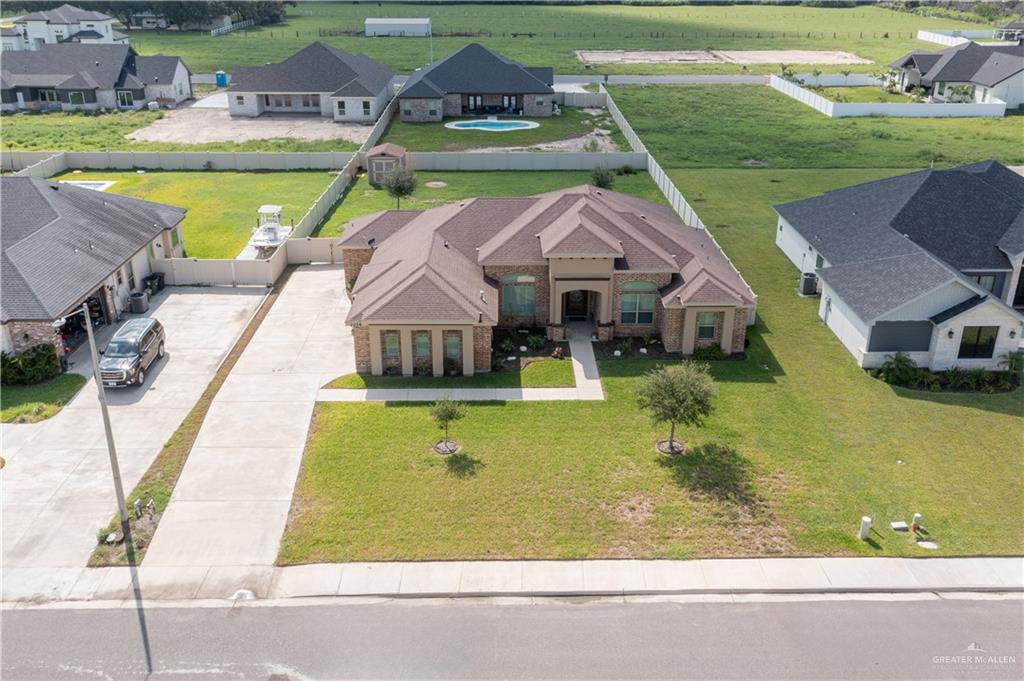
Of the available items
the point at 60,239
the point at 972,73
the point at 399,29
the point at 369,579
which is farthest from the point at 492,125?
the point at 399,29

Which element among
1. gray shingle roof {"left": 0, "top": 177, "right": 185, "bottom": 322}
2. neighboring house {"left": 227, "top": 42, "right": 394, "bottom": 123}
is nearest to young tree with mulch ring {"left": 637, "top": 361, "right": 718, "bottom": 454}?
gray shingle roof {"left": 0, "top": 177, "right": 185, "bottom": 322}

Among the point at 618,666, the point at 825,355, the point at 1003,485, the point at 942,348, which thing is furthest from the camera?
the point at 825,355

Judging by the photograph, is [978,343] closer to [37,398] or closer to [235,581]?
[235,581]

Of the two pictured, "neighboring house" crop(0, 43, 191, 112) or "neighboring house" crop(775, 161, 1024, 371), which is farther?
"neighboring house" crop(0, 43, 191, 112)

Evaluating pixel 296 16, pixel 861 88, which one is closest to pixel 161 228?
pixel 861 88

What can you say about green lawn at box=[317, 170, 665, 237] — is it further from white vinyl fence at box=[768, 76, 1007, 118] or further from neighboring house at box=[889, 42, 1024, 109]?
neighboring house at box=[889, 42, 1024, 109]

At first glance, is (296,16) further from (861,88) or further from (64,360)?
(64,360)
